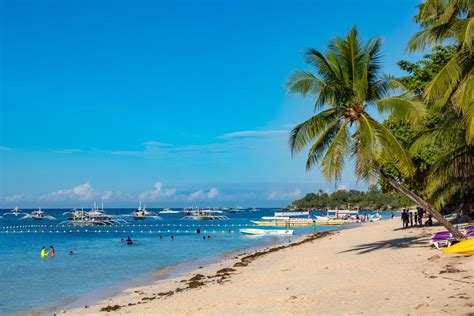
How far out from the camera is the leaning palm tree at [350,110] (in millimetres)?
16922

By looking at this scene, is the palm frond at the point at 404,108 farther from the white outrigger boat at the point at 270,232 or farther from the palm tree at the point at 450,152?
the white outrigger boat at the point at 270,232

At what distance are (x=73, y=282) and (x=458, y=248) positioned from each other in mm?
18775

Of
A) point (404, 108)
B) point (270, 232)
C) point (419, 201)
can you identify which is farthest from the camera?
point (270, 232)

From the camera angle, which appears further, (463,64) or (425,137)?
(425,137)

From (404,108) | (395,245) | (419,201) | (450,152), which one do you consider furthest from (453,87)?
(395,245)

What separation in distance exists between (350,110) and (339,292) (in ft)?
23.4

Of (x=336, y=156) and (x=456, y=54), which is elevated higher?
(x=456, y=54)

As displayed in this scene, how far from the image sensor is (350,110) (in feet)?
58.1

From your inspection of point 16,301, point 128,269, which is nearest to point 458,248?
point 16,301

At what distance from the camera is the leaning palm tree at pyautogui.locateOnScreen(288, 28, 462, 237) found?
16.9 m

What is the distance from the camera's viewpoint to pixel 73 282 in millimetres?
25469

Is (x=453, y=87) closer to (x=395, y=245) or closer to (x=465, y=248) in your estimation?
(x=465, y=248)

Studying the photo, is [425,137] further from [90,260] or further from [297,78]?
[90,260]

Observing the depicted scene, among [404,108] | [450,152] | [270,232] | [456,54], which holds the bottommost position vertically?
[270,232]
